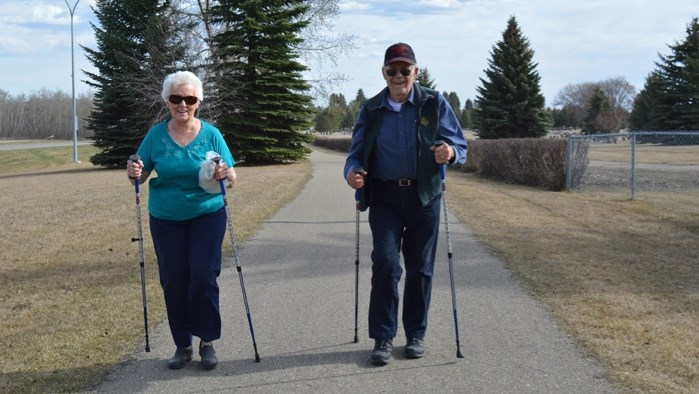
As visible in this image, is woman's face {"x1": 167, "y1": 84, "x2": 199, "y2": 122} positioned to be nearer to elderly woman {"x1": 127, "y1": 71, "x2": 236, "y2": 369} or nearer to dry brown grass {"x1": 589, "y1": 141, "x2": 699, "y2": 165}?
elderly woman {"x1": 127, "y1": 71, "x2": 236, "y2": 369}

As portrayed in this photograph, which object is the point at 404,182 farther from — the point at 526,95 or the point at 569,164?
the point at 526,95

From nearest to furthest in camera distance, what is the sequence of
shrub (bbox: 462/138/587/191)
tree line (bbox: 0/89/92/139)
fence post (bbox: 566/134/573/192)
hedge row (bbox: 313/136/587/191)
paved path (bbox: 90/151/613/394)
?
1. paved path (bbox: 90/151/613/394)
2. fence post (bbox: 566/134/573/192)
3. hedge row (bbox: 313/136/587/191)
4. shrub (bbox: 462/138/587/191)
5. tree line (bbox: 0/89/92/139)

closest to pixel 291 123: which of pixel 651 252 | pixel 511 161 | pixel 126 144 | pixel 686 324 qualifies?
pixel 126 144

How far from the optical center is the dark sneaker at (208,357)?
472 cm

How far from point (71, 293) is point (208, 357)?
3.05 meters

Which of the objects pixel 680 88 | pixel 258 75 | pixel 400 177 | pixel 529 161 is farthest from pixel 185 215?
pixel 680 88

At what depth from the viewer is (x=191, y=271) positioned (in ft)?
15.6

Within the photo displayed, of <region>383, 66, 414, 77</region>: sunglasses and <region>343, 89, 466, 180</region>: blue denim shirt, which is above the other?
<region>383, 66, 414, 77</region>: sunglasses

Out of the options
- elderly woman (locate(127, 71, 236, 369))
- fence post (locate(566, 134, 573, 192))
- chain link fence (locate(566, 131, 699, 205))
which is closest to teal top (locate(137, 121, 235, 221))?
elderly woman (locate(127, 71, 236, 369))

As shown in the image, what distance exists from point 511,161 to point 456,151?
20.0 meters

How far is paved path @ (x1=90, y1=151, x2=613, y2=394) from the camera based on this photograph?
174 inches

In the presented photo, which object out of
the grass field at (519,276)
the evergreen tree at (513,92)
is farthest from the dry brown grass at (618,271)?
the evergreen tree at (513,92)

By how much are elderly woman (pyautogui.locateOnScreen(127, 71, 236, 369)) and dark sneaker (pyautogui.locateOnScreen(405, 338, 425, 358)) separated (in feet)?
4.44

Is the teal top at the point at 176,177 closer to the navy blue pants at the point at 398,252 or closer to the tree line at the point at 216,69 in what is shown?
the navy blue pants at the point at 398,252
